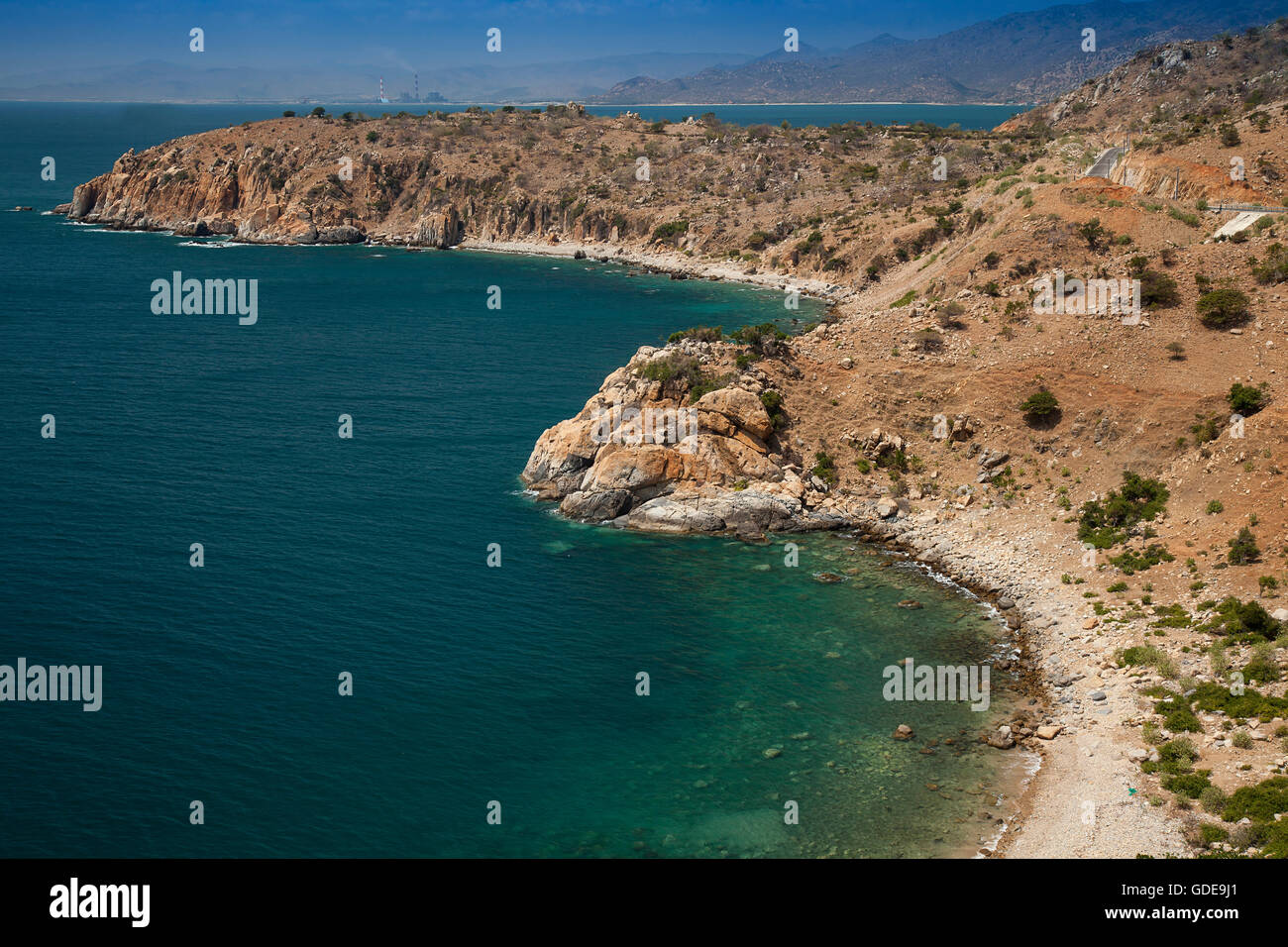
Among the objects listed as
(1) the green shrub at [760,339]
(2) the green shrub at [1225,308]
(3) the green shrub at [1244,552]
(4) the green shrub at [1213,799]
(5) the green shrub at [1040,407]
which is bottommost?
(4) the green shrub at [1213,799]

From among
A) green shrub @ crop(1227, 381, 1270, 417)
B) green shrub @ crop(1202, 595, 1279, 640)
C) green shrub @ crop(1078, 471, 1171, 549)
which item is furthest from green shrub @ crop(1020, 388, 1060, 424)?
green shrub @ crop(1202, 595, 1279, 640)

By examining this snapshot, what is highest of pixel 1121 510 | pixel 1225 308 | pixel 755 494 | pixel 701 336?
pixel 1225 308

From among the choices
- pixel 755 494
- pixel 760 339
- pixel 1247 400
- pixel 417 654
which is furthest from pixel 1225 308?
pixel 417 654

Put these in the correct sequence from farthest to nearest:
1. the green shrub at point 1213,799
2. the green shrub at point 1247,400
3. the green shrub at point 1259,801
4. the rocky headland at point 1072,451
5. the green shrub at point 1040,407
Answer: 1. the green shrub at point 1040,407
2. the green shrub at point 1247,400
3. the rocky headland at point 1072,451
4. the green shrub at point 1213,799
5. the green shrub at point 1259,801

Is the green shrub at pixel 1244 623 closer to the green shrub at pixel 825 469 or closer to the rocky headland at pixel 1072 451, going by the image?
the rocky headland at pixel 1072 451

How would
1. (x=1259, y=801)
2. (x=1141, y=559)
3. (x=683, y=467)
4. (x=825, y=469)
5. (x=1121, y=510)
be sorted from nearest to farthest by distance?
1. (x=1259, y=801)
2. (x=1141, y=559)
3. (x=1121, y=510)
4. (x=683, y=467)
5. (x=825, y=469)

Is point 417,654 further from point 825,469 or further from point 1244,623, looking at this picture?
point 1244,623

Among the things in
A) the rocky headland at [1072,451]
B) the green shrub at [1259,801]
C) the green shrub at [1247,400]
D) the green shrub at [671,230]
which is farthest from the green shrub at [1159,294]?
the green shrub at [671,230]

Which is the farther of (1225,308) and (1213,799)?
(1225,308)
